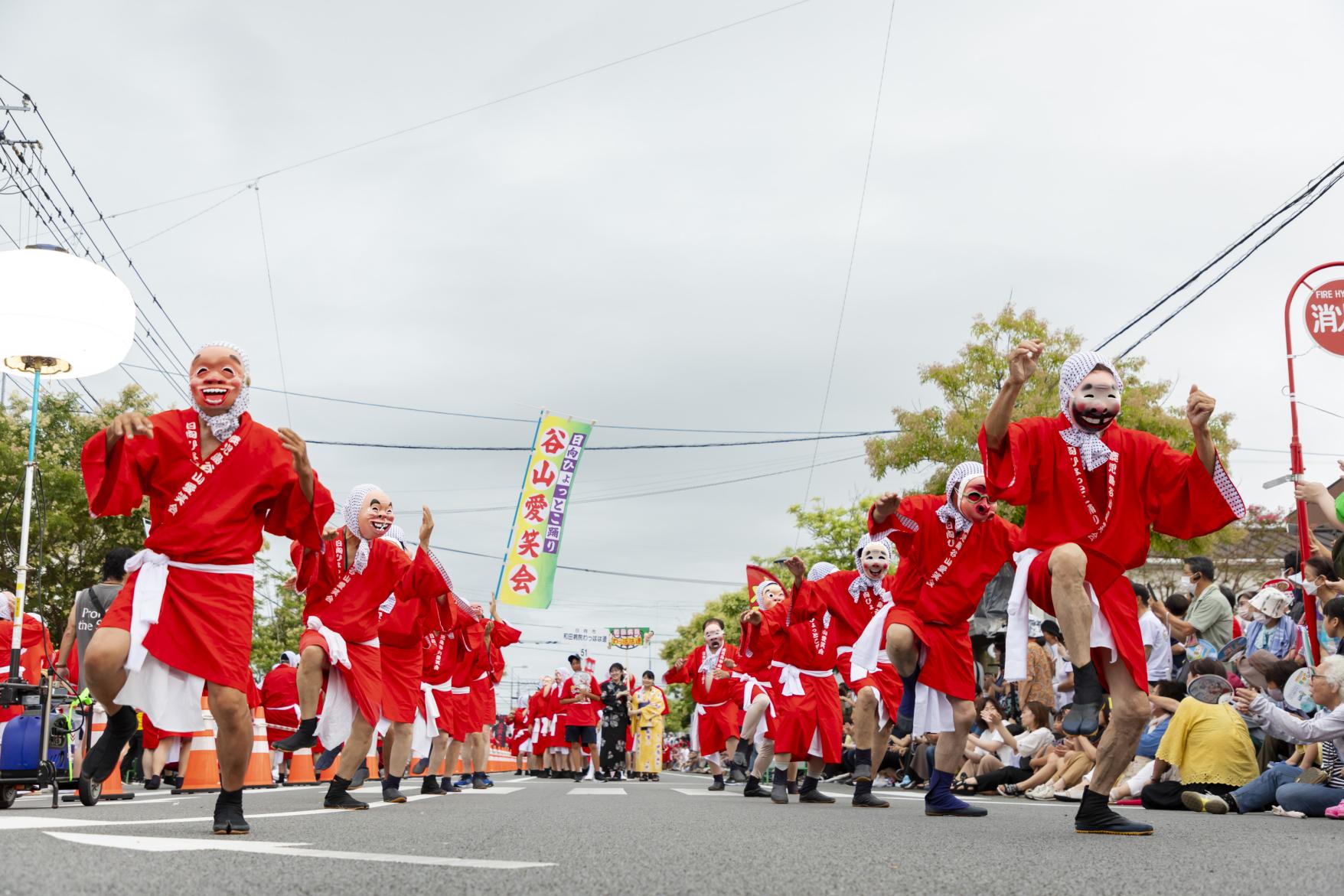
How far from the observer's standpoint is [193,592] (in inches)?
220

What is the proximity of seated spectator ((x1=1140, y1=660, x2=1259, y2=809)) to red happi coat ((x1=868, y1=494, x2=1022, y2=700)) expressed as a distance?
6.36ft

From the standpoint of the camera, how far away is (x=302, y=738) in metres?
8.39

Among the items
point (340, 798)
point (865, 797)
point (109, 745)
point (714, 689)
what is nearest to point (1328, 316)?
point (865, 797)

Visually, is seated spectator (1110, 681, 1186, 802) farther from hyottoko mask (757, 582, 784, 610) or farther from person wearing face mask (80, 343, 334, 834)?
person wearing face mask (80, 343, 334, 834)

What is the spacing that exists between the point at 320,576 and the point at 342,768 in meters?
1.31

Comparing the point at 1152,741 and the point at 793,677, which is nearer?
the point at 1152,741

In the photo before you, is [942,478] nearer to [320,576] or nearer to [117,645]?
[320,576]

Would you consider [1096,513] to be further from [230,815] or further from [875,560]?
[875,560]

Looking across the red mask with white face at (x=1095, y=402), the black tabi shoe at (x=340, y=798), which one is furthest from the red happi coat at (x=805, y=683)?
the red mask with white face at (x=1095, y=402)

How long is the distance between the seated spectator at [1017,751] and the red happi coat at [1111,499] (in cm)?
681

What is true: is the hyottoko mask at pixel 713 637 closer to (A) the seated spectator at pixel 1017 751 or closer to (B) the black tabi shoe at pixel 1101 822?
(A) the seated spectator at pixel 1017 751

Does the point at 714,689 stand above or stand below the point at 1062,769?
above

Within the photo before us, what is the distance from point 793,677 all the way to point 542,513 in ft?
40.3

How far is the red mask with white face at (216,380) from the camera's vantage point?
5891 millimetres
